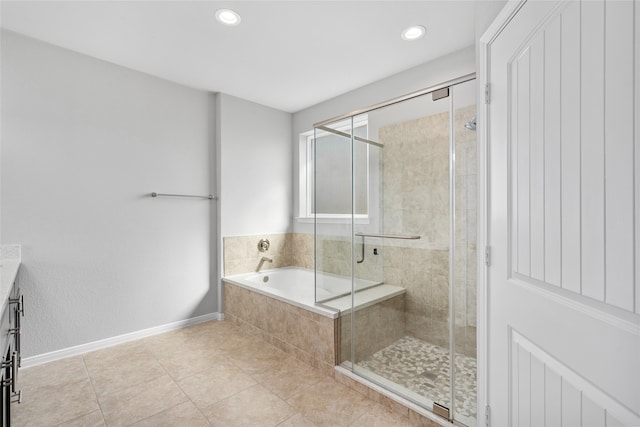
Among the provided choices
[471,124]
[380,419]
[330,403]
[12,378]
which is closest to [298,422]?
[330,403]

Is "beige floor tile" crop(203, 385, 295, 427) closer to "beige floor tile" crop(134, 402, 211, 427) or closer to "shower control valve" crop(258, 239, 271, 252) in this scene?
"beige floor tile" crop(134, 402, 211, 427)

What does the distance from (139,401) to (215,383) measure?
1.47ft

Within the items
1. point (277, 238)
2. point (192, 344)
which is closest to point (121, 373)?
point (192, 344)

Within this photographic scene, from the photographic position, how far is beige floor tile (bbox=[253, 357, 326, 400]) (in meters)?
2.02

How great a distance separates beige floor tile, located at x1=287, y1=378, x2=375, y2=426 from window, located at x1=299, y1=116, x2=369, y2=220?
1185mm

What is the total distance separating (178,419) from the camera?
172 cm

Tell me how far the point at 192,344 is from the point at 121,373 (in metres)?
0.58

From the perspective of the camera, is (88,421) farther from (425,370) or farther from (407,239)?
(407,239)

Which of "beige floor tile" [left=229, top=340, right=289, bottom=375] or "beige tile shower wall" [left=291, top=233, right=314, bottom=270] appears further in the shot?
"beige tile shower wall" [left=291, top=233, right=314, bottom=270]

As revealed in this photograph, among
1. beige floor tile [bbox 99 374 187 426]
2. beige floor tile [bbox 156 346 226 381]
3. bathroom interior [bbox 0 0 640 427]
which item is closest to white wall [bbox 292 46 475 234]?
bathroom interior [bbox 0 0 640 427]

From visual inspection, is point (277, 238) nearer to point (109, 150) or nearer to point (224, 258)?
point (224, 258)

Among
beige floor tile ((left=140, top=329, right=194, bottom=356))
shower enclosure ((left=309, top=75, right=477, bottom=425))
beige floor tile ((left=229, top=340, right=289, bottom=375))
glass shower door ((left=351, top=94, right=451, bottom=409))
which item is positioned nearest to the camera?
shower enclosure ((left=309, top=75, right=477, bottom=425))

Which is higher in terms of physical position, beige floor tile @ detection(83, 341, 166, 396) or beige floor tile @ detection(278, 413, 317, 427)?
beige floor tile @ detection(83, 341, 166, 396)

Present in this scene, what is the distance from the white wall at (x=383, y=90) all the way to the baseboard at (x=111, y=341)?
5.01ft
